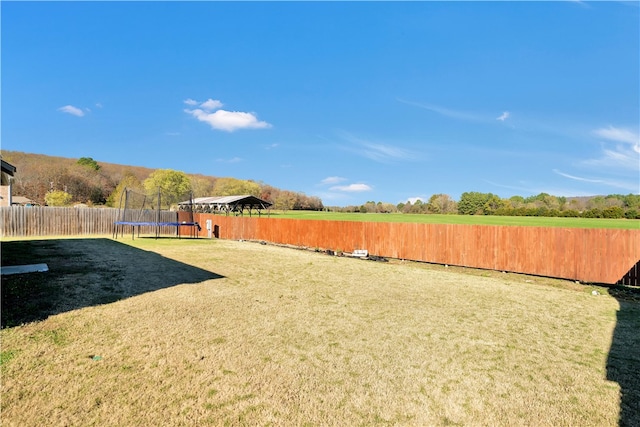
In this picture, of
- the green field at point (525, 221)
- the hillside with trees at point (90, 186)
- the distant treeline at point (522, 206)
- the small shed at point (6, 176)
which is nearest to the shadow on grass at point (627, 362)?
the small shed at point (6, 176)

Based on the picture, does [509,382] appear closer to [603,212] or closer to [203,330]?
[203,330]

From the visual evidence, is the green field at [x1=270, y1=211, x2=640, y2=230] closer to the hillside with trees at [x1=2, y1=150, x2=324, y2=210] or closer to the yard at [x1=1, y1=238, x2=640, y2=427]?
the yard at [x1=1, y1=238, x2=640, y2=427]

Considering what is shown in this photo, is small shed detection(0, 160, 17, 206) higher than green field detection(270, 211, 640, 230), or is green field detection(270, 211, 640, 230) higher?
small shed detection(0, 160, 17, 206)

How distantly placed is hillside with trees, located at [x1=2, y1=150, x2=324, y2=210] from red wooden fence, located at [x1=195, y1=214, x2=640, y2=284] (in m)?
42.4

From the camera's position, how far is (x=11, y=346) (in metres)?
3.43

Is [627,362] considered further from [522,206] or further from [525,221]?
[522,206]

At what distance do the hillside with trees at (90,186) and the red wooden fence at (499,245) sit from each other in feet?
139

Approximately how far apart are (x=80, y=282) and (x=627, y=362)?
8.65m

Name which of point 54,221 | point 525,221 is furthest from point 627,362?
point 525,221

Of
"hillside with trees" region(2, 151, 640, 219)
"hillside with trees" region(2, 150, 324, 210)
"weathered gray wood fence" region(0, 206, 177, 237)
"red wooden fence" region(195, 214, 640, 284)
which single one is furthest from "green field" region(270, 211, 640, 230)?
"hillside with trees" region(2, 150, 324, 210)

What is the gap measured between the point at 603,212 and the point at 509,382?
153ft

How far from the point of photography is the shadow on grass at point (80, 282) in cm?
473

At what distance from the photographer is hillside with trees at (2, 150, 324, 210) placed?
173 feet

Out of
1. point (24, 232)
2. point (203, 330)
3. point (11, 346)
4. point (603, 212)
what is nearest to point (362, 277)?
point (203, 330)
